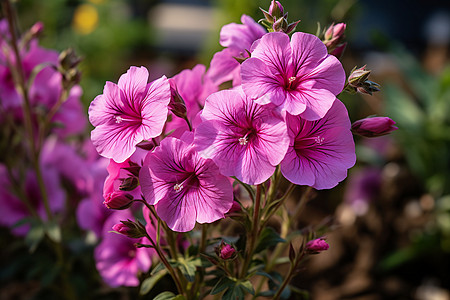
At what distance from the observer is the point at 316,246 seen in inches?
25.7

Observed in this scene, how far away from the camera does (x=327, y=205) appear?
2.06 m

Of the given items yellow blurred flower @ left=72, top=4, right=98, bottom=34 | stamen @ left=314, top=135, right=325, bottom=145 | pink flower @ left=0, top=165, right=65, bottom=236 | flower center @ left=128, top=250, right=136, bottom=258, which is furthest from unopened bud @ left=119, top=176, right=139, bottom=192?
→ yellow blurred flower @ left=72, top=4, right=98, bottom=34

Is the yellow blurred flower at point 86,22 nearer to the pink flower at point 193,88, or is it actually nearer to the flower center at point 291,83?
the pink flower at point 193,88

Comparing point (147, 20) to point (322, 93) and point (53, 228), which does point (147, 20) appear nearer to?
point (53, 228)

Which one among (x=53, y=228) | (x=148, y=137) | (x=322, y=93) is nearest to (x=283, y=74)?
(x=322, y=93)

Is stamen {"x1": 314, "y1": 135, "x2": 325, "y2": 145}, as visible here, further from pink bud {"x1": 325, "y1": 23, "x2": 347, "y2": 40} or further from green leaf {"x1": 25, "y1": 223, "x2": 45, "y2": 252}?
green leaf {"x1": 25, "y1": 223, "x2": 45, "y2": 252}

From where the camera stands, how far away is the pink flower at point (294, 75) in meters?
0.57

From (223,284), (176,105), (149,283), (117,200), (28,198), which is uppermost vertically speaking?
(176,105)

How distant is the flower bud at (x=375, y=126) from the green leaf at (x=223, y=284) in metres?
0.27

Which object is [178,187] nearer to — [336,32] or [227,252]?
[227,252]

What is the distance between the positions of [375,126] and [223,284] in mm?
299

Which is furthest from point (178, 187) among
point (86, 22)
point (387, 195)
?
point (86, 22)

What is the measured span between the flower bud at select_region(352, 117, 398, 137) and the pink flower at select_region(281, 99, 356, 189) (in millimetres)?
45

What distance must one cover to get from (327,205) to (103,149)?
5.15 ft
